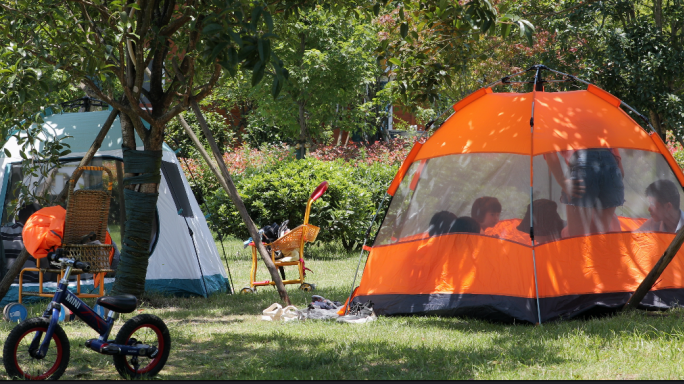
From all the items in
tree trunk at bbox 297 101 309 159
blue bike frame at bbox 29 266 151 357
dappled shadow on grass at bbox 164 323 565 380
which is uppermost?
tree trunk at bbox 297 101 309 159

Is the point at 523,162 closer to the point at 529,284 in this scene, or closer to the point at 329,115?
the point at 529,284

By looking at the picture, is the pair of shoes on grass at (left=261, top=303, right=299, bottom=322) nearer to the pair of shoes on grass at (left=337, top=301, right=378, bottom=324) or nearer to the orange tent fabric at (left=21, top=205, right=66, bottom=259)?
the pair of shoes on grass at (left=337, top=301, right=378, bottom=324)

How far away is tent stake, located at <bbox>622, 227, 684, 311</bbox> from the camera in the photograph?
4980 mm

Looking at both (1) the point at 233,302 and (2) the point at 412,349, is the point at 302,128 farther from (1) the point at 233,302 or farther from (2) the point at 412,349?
(2) the point at 412,349

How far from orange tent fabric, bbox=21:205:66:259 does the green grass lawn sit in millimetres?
711

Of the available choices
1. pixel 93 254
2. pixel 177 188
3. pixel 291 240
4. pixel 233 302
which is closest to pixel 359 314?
pixel 233 302

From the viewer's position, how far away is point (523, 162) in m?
5.82

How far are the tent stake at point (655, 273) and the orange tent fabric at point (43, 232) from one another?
4961 mm

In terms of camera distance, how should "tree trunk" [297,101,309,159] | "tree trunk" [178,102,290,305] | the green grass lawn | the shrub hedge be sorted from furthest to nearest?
"tree trunk" [297,101,309,159] < the shrub hedge < "tree trunk" [178,102,290,305] < the green grass lawn

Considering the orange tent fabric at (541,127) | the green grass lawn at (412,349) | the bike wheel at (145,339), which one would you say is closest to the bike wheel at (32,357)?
the green grass lawn at (412,349)

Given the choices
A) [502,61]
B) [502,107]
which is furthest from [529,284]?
[502,61]

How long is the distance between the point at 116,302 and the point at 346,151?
1419cm

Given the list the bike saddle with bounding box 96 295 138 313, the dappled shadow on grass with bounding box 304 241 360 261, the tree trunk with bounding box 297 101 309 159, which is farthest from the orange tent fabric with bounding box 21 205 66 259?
the tree trunk with bounding box 297 101 309 159

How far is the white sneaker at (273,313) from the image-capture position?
6.01 m
